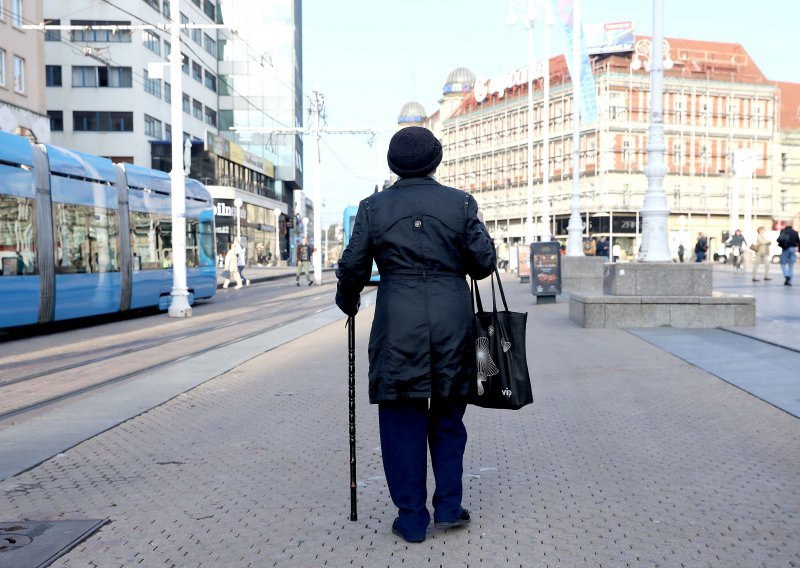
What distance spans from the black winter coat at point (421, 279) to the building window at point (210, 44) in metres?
67.8

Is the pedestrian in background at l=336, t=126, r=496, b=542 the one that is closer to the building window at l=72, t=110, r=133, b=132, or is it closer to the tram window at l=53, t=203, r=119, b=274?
the tram window at l=53, t=203, r=119, b=274

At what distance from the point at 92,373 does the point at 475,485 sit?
634 cm

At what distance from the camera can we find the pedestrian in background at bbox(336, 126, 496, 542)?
12.4ft

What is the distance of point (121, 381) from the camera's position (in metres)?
9.20

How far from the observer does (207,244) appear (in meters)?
23.3

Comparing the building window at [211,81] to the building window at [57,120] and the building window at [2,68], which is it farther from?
the building window at [2,68]

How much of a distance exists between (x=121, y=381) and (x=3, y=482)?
4.18 m

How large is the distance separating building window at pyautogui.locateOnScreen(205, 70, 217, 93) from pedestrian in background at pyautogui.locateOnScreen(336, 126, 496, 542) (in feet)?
223

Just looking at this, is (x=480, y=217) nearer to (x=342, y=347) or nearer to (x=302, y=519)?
(x=302, y=519)

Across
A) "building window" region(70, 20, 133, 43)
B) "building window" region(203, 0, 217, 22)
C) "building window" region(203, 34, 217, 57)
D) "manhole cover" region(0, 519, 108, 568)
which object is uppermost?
"building window" region(203, 0, 217, 22)

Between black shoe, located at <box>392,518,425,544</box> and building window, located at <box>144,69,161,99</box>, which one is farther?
building window, located at <box>144,69,161,99</box>

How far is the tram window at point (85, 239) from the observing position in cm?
1513

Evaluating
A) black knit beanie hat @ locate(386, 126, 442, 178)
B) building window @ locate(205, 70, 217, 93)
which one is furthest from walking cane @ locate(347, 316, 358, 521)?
building window @ locate(205, 70, 217, 93)

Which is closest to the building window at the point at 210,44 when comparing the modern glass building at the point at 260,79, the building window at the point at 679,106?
the modern glass building at the point at 260,79
